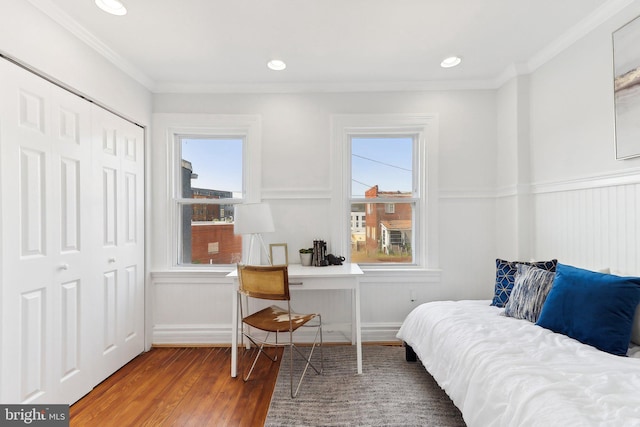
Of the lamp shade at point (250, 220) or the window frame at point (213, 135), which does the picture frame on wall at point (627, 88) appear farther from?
the window frame at point (213, 135)

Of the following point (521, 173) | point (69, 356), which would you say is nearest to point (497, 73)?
point (521, 173)

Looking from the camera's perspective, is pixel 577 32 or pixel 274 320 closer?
pixel 577 32

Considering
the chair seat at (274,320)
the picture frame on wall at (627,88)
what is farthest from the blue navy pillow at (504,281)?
the chair seat at (274,320)

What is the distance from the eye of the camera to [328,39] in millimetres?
2320

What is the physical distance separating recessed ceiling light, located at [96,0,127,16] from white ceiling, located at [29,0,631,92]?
0.04 metres

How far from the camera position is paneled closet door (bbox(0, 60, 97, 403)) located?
65.4 inches

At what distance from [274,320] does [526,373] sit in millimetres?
1583

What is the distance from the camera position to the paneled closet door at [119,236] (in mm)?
2373

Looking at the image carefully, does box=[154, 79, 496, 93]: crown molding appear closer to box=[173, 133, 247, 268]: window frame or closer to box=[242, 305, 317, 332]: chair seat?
box=[173, 133, 247, 268]: window frame

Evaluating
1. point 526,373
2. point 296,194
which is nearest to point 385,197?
point 296,194

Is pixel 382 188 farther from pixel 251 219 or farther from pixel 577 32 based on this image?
pixel 577 32

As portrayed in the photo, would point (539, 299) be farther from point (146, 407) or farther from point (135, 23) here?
point (135, 23)

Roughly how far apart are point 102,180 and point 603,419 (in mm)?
3080

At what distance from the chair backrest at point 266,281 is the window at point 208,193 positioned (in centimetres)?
97
